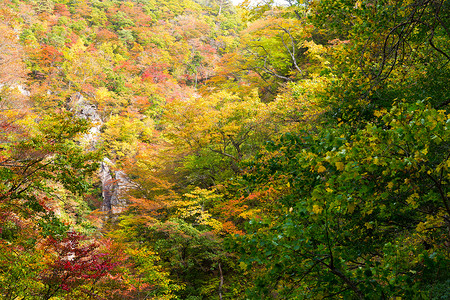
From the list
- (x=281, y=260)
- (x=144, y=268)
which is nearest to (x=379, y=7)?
(x=281, y=260)

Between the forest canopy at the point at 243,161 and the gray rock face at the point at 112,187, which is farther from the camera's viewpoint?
the gray rock face at the point at 112,187

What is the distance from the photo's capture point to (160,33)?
107 feet

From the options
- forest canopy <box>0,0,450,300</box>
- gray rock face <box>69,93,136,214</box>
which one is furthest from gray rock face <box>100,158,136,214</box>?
forest canopy <box>0,0,450,300</box>

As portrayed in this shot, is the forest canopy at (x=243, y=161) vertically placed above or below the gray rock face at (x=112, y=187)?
above

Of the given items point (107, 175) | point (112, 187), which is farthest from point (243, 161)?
point (107, 175)

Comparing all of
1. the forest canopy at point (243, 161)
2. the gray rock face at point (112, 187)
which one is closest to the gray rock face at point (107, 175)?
the gray rock face at point (112, 187)

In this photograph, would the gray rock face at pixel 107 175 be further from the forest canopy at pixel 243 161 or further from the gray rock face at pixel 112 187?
the forest canopy at pixel 243 161

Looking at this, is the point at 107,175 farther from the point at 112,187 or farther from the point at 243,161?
the point at 243,161

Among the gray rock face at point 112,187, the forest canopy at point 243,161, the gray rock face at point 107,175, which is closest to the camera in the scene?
the forest canopy at point 243,161

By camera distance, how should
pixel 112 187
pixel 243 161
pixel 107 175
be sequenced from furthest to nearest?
pixel 107 175
pixel 112 187
pixel 243 161

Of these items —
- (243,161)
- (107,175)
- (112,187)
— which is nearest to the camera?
(243,161)

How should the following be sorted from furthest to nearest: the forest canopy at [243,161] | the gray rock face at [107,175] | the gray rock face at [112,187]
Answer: the gray rock face at [112,187], the gray rock face at [107,175], the forest canopy at [243,161]

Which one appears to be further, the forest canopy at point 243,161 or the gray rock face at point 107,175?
the gray rock face at point 107,175

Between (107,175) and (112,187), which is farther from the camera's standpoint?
(107,175)
